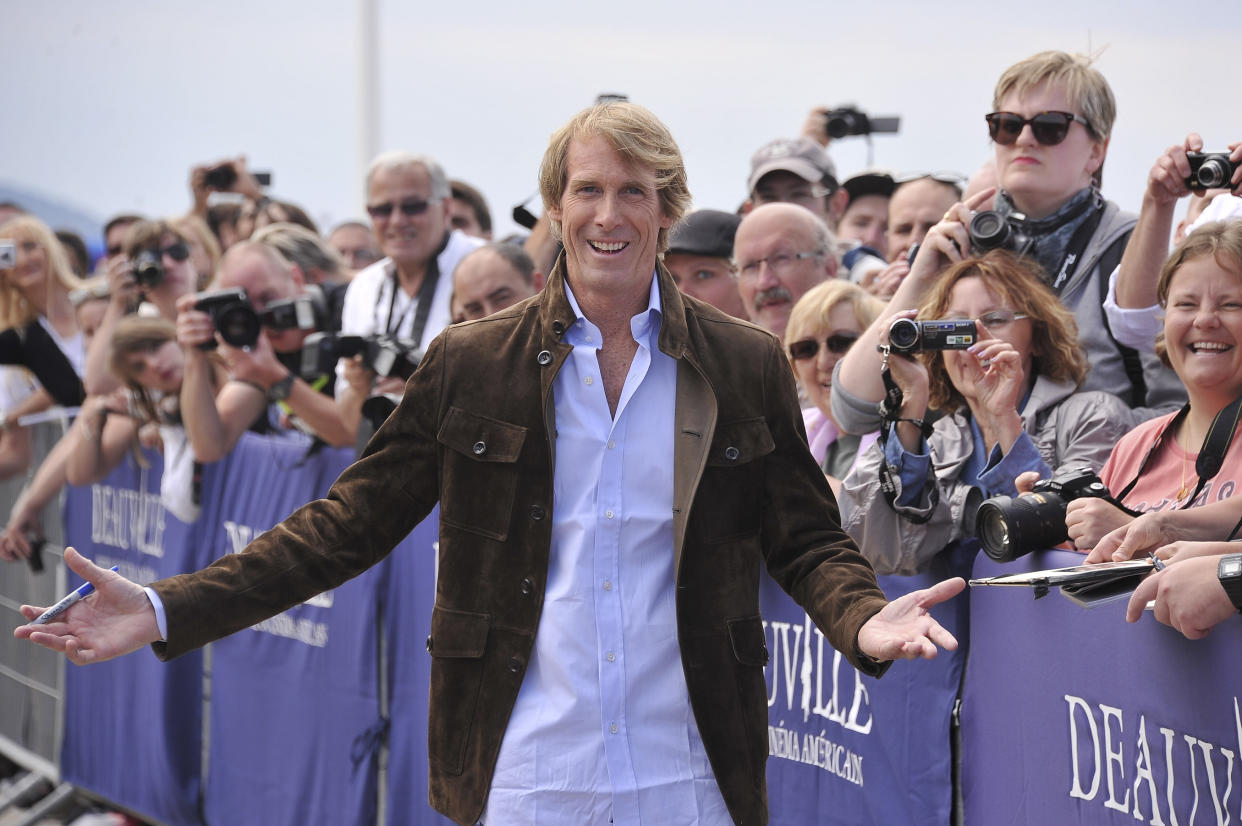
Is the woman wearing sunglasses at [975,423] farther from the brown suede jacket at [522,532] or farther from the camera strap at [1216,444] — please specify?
the brown suede jacket at [522,532]

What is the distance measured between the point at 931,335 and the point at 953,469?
0.39 metres

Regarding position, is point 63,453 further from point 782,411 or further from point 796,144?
point 782,411

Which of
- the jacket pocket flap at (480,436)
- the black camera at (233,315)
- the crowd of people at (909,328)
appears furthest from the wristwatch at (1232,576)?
the black camera at (233,315)

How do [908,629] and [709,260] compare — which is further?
[709,260]

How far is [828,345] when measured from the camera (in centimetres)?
462

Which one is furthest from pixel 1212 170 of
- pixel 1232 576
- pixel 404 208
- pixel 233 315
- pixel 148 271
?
pixel 148 271

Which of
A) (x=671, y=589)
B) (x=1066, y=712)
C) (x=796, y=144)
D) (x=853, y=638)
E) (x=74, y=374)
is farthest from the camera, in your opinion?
(x=74, y=374)

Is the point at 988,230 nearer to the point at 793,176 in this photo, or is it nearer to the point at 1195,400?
the point at 1195,400

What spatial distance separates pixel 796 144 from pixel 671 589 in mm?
3706

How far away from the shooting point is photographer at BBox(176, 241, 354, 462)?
224 inches

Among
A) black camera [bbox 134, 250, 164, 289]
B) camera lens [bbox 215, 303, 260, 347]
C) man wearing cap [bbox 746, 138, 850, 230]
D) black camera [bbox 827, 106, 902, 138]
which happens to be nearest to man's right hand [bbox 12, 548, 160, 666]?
camera lens [bbox 215, 303, 260, 347]

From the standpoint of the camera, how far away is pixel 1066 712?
3281mm

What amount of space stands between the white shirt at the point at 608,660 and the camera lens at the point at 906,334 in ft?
3.34

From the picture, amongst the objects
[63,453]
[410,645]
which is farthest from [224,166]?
[410,645]
